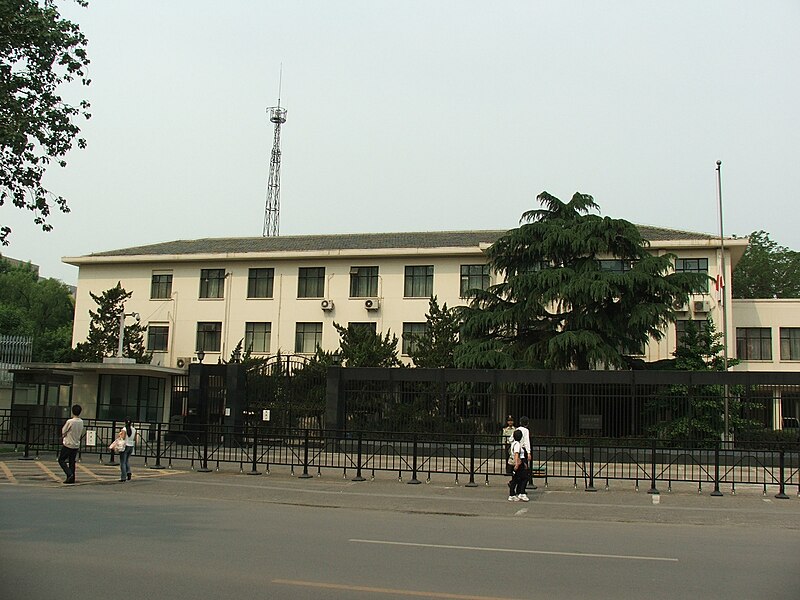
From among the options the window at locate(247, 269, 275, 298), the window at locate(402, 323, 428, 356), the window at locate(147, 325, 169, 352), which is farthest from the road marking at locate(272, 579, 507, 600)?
the window at locate(147, 325, 169, 352)

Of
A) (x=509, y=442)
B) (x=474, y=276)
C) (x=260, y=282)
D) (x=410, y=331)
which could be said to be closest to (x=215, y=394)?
(x=509, y=442)

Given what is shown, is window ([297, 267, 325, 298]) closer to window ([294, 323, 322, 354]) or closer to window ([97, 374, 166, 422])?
window ([294, 323, 322, 354])

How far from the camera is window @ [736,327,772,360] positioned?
126 ft

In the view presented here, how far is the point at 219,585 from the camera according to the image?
25.5ft

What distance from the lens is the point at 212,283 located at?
4469cm

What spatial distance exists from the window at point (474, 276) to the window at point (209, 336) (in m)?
14.0

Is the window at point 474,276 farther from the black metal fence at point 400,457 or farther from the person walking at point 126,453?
the person walking at point 126,453

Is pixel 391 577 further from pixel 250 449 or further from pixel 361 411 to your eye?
pixel 361 411

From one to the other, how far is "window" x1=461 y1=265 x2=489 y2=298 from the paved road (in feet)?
76.1

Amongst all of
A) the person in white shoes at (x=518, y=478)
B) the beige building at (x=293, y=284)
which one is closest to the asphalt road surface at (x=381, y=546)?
the person in white shoes at (x=518, y=478)

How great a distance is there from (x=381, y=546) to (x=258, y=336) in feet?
112

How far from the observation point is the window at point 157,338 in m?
44.8

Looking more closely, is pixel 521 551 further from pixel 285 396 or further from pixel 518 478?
pixel 285 396

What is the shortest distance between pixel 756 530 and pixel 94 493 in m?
12.4
